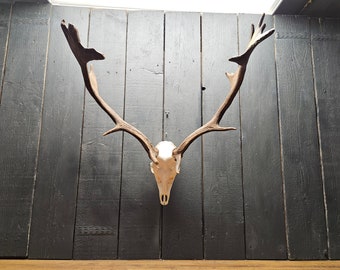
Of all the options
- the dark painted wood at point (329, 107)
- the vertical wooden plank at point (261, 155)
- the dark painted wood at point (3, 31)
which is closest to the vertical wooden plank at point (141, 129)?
the vertical wooden plank at point (261, 155)

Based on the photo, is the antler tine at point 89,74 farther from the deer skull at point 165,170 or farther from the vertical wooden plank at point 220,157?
the vertical wooden plank at point 220,157

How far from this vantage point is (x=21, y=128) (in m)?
1.46

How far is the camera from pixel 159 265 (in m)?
1.27

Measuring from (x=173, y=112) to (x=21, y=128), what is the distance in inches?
25.6

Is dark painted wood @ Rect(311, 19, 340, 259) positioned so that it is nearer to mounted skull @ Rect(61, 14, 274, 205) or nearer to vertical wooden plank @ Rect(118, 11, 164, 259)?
mounted skull @ Rect(61, 14, 274, 205)

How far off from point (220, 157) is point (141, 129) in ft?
1.17

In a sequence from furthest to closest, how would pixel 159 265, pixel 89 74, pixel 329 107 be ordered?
pixel 329 107, pixel 89 74, pixel 159 265

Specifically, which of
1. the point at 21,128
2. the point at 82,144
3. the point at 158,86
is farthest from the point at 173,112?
the point at 21,128

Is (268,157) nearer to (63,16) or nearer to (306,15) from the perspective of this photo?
(306,15)

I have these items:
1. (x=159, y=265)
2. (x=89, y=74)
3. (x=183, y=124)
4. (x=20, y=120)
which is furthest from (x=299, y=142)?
(x=20, y=120)

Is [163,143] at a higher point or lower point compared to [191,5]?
lower

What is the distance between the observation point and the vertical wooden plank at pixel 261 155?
1391 millimetres

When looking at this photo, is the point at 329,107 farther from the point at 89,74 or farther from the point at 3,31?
the point at 3,31

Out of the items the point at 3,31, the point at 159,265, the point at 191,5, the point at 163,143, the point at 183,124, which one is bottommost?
the point at 159,265
